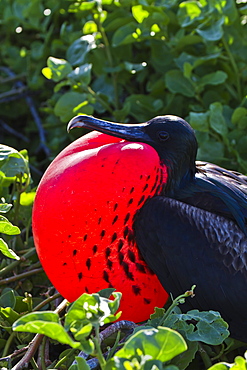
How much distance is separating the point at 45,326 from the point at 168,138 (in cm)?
58

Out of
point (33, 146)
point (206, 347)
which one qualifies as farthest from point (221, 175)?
point (33, 146)

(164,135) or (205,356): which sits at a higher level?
(164,135)

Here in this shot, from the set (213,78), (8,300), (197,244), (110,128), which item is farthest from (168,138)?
(213,78)

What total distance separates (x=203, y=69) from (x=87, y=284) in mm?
1031

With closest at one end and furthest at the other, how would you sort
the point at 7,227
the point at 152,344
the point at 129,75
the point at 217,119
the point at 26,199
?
the point at 152,344 < the point at 7,227 < the point at 26,199 < the point at 217,119 < the point at 129,75

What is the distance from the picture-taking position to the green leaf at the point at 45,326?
0.85 m

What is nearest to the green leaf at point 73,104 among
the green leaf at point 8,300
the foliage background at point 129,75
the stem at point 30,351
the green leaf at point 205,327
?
the foliage background at point 129,75

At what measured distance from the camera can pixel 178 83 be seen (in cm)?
198

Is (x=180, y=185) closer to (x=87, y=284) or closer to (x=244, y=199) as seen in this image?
(x=244, y=199)

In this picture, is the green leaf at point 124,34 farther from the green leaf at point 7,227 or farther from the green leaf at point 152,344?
the green leaf at point 152,344

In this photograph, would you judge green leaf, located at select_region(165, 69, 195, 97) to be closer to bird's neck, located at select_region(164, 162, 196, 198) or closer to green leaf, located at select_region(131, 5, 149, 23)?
green leaf, located at select_region(131, 5, 149, 23)

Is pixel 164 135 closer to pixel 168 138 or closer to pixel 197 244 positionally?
pixel 168 138

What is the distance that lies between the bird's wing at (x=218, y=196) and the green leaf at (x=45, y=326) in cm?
51

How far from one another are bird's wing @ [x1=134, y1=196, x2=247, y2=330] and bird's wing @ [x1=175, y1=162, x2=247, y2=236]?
0.05 metres
